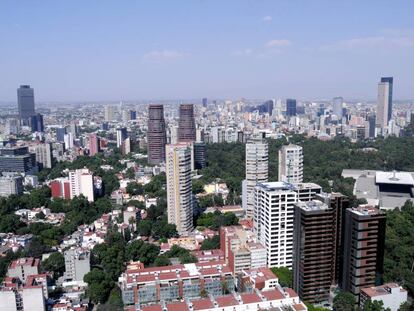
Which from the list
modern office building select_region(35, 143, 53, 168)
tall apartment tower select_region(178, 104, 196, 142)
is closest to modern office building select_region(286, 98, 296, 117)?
tall apartment tower select_region(178, 104, 196, 142)

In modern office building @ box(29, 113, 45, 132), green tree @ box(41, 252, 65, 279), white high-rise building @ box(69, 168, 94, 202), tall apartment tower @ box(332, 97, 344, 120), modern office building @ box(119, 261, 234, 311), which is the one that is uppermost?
tall apartment tower @ box(332, 97, 344, 120)

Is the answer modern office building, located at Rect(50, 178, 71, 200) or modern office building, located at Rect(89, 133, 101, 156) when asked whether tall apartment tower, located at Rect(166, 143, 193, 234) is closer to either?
modern office building, located at Rect(50, 178, 71, 200)

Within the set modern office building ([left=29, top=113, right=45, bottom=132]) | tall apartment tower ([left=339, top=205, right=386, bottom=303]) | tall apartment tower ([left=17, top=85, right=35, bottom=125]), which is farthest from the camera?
tall apartment tower ([left=17, top=85, right=35, bottom=125])

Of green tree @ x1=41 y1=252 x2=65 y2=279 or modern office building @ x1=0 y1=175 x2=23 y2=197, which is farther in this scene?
modern office building @ x1=0 y1=175 x2=23 y2=197

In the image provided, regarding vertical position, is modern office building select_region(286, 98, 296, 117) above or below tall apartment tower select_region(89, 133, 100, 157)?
above

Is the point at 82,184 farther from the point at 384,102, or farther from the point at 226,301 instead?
the point at 384,102

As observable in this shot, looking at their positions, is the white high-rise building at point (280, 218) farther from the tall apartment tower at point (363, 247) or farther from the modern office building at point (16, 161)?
the modern office building at point (16, 161)

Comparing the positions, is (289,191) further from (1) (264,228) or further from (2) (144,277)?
(2) (144,277)
